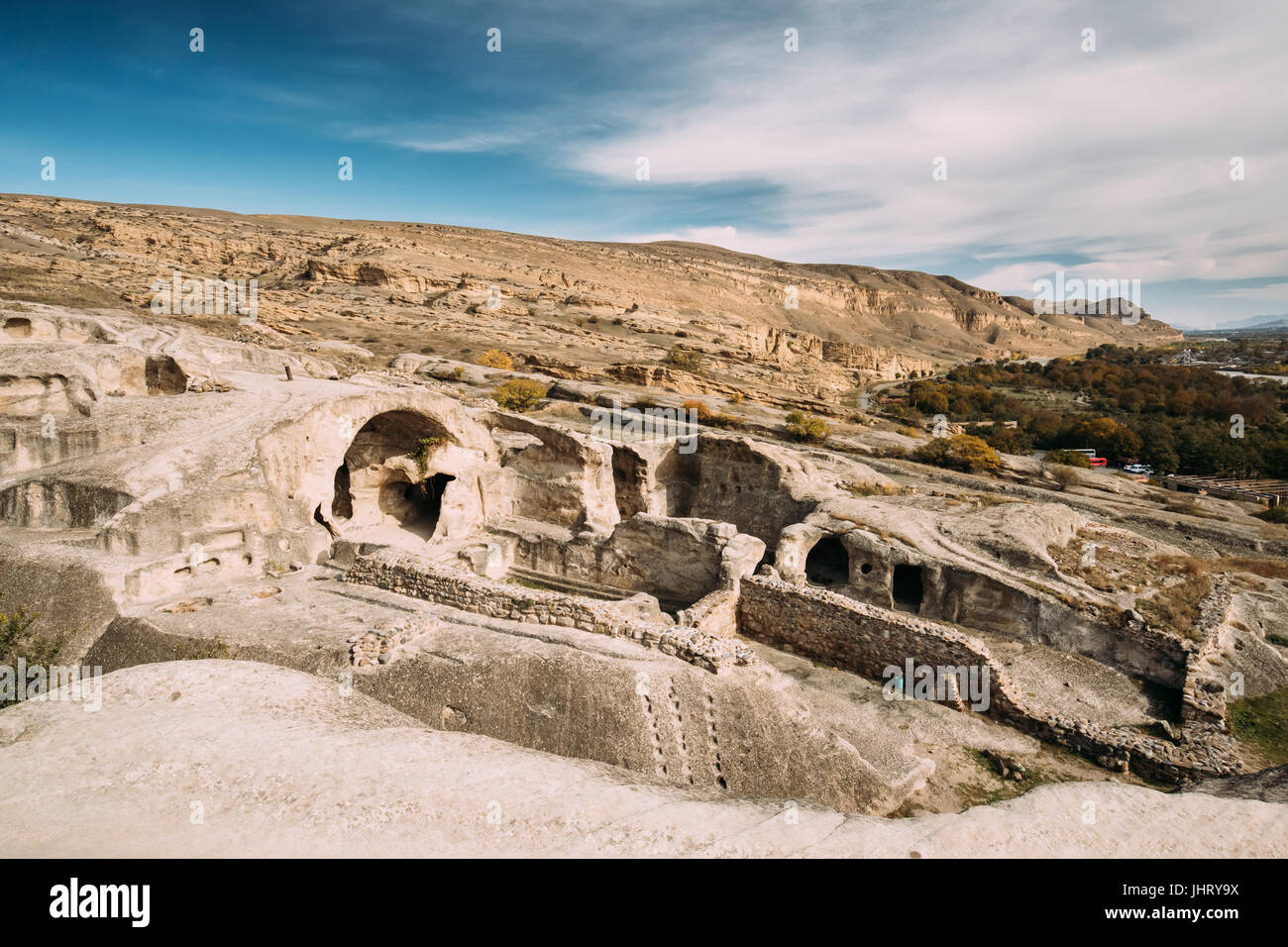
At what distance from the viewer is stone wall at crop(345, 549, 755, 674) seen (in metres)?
7.04

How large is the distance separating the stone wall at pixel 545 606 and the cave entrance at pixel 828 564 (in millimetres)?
4659

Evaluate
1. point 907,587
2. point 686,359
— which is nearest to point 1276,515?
point 907,587

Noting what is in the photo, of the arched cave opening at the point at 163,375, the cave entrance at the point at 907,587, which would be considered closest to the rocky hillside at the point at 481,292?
the arched cave opening at the point at 163,375

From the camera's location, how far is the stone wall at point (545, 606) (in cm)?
704

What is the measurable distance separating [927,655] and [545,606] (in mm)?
5430

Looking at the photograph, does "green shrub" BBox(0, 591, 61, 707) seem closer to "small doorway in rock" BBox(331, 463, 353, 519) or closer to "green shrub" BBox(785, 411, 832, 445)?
"small doorway in rock" BBox(331, 463, 353, 519)

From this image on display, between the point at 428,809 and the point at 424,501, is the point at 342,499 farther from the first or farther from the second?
the point at 428,809

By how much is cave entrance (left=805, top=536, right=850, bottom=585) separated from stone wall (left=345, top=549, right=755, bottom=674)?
15.3 feet

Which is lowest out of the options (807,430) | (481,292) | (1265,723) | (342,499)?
(1265,723)

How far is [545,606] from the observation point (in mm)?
7973

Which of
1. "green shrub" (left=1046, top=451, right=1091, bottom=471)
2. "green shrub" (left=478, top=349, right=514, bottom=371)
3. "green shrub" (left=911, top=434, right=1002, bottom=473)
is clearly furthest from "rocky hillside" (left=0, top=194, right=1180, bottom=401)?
"green shrub" (left=1046, top=451, right=1091, bottom=471)

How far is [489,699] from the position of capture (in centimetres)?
659
